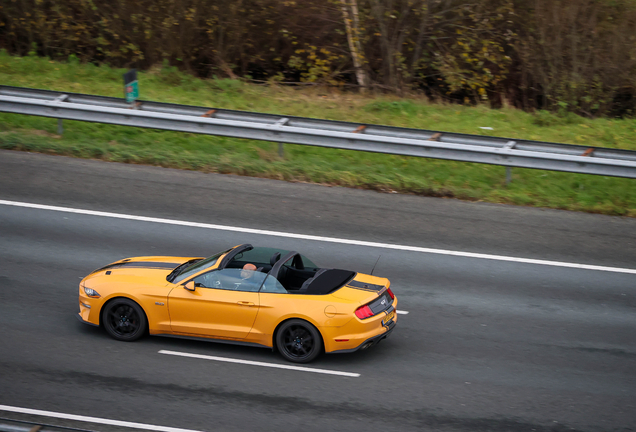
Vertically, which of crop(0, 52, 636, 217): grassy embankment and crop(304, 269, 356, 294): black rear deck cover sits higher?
crop(0, 52, 636, 217): grassy embankment

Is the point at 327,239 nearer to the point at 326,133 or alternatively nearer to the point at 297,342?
the point at 326,133

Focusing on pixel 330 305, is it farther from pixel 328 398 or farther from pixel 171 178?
pixel 171 178

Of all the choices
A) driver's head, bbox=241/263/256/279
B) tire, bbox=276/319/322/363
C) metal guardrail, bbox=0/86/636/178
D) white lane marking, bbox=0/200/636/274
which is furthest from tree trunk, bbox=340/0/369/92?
tire, bbox=276/319/322/363

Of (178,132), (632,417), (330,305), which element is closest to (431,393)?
(330,305)

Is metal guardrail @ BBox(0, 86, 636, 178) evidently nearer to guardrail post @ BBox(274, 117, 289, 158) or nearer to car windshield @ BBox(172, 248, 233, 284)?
guardrail post @ BBox(274, 117, 289, 158)

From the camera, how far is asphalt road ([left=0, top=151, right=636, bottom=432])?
7.18m

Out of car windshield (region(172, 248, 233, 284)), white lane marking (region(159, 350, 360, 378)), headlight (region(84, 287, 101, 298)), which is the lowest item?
white lane marking (region(159, 350, 360, 378))

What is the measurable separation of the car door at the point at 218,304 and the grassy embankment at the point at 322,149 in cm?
582

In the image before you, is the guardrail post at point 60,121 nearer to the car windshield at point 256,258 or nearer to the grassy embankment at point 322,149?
the grassy embankment at point 322,149

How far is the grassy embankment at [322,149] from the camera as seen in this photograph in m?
13.9

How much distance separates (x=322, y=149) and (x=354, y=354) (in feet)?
24.9

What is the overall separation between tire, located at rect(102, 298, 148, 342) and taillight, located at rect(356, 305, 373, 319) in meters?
2.64

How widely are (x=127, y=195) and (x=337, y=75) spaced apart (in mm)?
9027

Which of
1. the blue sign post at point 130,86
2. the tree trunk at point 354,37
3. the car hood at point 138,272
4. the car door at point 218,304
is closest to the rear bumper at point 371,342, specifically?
the car door at point 218,304
